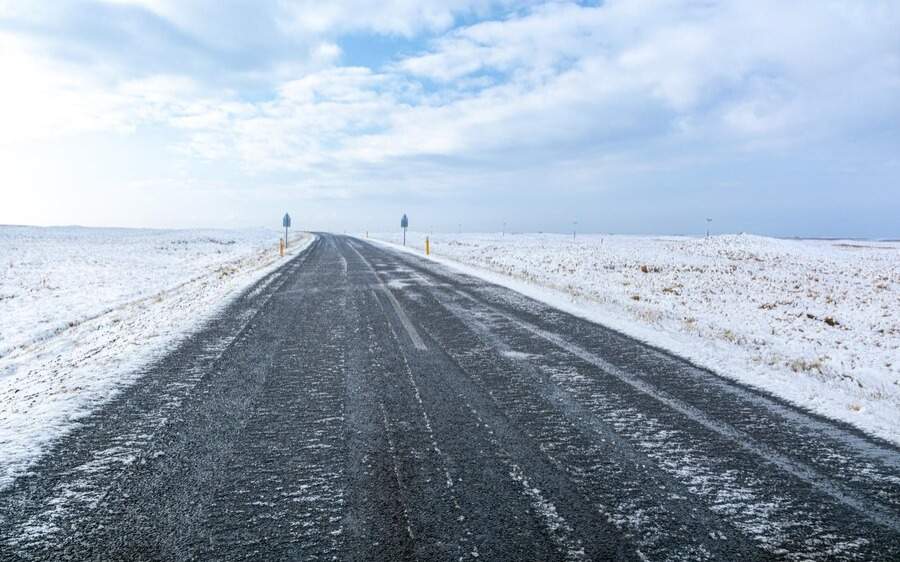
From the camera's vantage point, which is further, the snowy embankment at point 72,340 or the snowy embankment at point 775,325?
the snowy embankment at point 775,325

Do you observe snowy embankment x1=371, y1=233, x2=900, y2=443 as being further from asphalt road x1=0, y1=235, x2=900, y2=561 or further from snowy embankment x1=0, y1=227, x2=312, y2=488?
snowy embankment x1=0, y1=227, x2=312, y2=488

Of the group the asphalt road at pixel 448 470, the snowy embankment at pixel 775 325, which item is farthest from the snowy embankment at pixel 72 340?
the snowy embankment at pixel 775 325

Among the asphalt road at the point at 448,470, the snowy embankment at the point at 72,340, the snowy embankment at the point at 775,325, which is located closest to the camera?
the asphalt road at the point at 448,470

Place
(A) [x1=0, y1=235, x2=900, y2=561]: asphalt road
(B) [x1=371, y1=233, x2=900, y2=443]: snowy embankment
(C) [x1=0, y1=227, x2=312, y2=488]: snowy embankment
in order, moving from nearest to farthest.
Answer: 1. (A) [x1=0, y1=235, x2=900, y2=561]: asphalt road
2. (C) [x1=0, y1=227, x2=312, y2=488]: snowy embankment
3. (B) [x1=371, y1=233, x2=900, y2=443]: snowy embankment

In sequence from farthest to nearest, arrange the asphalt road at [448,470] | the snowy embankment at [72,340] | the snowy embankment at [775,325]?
the snowy embankment at [775,325], the snowy embankment at [72,340], the asphalt road at [448,470]

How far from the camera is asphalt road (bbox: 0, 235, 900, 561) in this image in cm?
247

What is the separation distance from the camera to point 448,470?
324cm

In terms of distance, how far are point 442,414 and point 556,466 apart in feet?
4.09

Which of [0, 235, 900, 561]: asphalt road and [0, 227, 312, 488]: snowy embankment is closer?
[0, 235, 900, 561]: asphalt road

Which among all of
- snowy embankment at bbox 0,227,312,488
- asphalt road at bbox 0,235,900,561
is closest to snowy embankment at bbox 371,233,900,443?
asphalt road at bbox 0,235,900,561

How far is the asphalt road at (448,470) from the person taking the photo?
2475 millimetres

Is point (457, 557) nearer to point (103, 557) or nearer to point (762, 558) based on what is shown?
point (762, 558)

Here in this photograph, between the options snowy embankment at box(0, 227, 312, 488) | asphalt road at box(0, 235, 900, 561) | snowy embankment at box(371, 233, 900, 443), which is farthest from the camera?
snowy embankment at box(371, 233, 900, 443)

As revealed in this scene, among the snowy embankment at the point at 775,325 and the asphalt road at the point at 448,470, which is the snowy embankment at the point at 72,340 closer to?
the asphalt road at the point at 448,470
